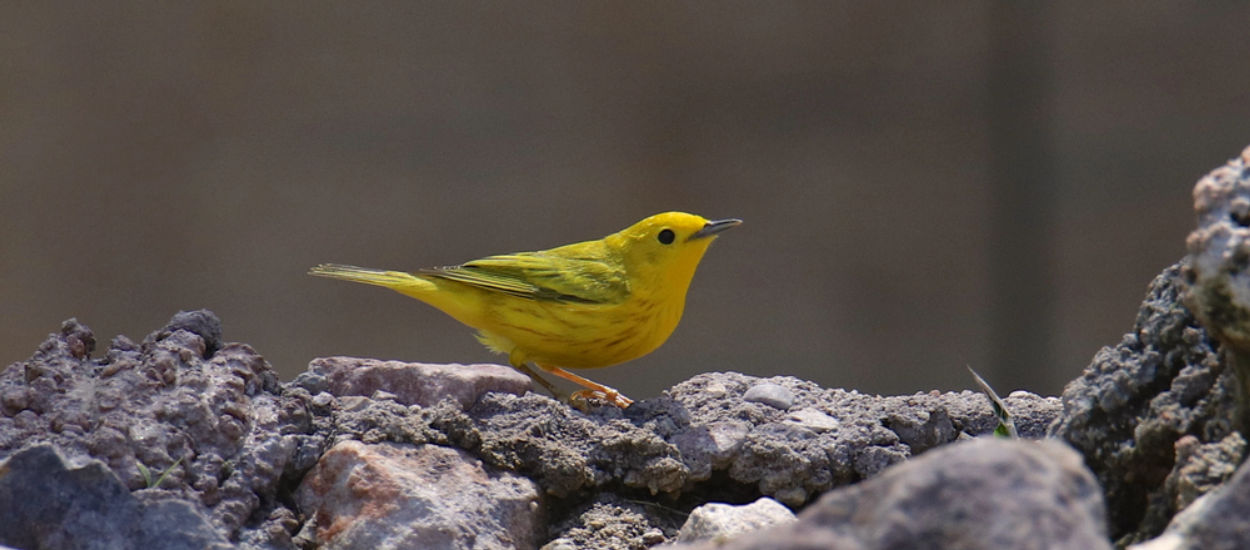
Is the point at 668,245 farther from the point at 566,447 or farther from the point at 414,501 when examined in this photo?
the point at 414,501

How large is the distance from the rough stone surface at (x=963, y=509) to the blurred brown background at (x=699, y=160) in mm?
4781

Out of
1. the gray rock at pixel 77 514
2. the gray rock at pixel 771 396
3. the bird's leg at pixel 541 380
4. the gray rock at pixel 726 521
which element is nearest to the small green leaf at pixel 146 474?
the gray rock at pixel 77 514

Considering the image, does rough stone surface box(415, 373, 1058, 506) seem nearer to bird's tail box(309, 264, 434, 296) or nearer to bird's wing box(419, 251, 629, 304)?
bird's wing box(419, 251, 629, 304)

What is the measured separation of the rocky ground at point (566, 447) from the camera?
1241 millimetres

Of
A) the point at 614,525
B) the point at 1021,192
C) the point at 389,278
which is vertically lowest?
the point at 614,525

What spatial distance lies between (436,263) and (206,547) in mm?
4198

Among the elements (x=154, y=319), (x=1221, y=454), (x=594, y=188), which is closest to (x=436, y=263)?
(x=594, y=188)

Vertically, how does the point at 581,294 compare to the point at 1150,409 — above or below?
above

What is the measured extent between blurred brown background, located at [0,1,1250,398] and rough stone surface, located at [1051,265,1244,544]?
419 centimetres

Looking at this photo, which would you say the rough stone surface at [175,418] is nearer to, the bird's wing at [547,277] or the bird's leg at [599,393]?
the bird's leg at [599,393]

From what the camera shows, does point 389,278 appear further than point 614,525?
Yes

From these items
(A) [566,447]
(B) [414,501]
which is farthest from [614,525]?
(B) [414,501]

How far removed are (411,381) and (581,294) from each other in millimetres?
562

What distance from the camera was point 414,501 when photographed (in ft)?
5.57
